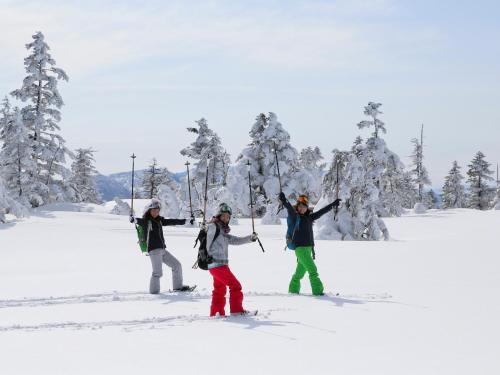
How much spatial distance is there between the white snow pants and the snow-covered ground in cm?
27

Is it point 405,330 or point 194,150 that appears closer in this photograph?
point 405,330

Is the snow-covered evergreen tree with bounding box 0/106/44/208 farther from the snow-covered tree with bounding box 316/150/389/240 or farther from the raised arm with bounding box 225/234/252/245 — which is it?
the raised arm with bounding box 225/234/252/245

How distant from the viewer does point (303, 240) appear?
35.1 feet

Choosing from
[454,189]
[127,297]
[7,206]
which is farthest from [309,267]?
[454,189]

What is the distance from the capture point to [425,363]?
597 cm

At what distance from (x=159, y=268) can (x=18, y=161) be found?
29697 millimetres

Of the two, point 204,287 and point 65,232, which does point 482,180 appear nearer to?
point 65,232

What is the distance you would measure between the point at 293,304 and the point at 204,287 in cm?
306

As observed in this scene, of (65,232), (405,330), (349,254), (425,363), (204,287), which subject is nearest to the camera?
(425,363)

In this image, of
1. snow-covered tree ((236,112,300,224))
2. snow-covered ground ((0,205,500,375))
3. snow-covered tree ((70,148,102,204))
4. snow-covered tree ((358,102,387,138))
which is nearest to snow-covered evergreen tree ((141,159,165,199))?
snow-covered tree ((70,148,102,204))

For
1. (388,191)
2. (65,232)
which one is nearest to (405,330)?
(65,232)

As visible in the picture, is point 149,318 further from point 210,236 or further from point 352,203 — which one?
point 352,203

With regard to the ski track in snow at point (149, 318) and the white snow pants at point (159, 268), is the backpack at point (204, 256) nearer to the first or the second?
the ski track in snow at point (149, 318)

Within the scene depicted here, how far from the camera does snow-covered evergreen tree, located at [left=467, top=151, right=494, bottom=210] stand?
69000 millimetres
